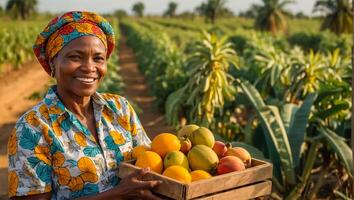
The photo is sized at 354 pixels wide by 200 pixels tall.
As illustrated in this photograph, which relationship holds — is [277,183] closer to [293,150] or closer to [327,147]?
[293,150]

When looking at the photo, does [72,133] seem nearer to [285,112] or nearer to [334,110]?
[285,112]

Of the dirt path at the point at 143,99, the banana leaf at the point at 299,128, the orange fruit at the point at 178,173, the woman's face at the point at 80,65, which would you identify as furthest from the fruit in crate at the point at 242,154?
the dirt path at the point at 143,99

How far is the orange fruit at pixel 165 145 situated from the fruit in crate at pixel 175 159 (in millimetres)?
69

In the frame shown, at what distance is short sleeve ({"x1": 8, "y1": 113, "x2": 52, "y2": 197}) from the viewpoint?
6.68ft

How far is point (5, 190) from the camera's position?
6.13m

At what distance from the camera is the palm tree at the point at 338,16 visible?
38.5 metres

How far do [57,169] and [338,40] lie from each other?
25523 millimetres

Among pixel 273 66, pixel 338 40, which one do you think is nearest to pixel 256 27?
pixel 338 40

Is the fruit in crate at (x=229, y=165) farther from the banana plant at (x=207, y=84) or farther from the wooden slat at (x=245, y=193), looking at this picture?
the banana plant at (x=207, y=84)

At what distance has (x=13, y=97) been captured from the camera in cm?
1398

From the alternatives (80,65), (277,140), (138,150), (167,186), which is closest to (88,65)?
(80,65)

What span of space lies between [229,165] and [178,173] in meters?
0.23

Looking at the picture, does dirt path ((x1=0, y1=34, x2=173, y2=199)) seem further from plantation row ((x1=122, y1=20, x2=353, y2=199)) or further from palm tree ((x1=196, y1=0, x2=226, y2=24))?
palm tree ((x1=196, y1=0, x2=226, y2=24))

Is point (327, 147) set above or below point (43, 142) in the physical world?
below
